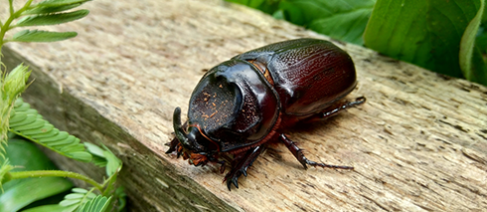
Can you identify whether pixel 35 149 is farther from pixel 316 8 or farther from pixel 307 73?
pixel 316 8

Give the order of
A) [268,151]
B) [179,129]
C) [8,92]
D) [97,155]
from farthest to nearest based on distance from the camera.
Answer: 1. [97,155]
2. [268,151]
3. [179,129]
4. [8,92]

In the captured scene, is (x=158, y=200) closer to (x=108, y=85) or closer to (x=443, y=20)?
(x=108, y=85)

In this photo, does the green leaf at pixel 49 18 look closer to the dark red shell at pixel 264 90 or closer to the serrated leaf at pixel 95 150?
the dark red shell at pixel 264 90

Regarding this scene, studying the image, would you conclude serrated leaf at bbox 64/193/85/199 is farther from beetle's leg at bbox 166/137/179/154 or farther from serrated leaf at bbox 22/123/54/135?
beetle's leg at bbox 166/137/179/154

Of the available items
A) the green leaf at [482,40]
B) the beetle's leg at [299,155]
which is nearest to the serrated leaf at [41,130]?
the beetle's leg at [299,155]

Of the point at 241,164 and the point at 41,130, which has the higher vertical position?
the point at 241,164

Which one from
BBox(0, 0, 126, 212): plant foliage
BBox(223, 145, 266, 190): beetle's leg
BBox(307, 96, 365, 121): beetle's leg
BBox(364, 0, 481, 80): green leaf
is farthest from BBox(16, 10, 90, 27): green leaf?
BBox(364, 0, 481, 80): green leaf

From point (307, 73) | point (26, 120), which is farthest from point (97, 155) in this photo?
point (307, 73)
